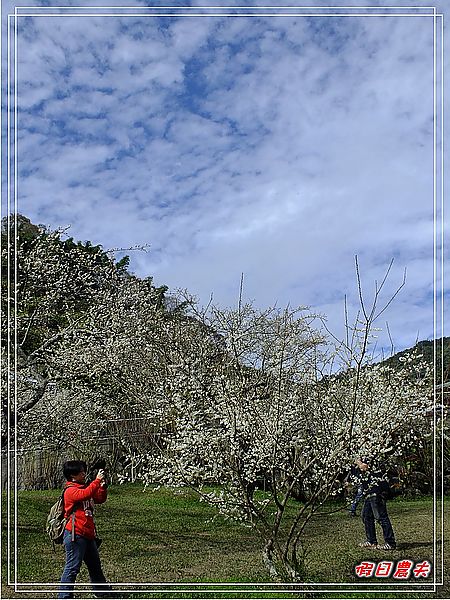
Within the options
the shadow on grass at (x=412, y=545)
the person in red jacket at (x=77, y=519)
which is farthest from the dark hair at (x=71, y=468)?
the shadow on grass at (x=412, y=545)

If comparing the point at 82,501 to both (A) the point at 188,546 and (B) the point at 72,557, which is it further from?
(A) the point at 188,546

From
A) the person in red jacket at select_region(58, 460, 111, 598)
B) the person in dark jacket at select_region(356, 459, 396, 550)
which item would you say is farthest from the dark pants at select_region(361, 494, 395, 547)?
the person in red jacket at select_region(58, 460, 111, 598)

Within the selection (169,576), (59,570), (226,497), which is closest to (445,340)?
(226,497)

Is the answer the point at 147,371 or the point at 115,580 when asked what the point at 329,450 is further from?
the point at 147,371

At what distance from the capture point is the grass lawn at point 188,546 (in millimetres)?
3408

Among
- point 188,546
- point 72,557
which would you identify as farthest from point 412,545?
point 72,557

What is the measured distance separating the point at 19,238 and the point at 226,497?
2.91 meters

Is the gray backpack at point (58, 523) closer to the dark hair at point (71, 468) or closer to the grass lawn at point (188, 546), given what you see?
the dark hair at point (71, 468)

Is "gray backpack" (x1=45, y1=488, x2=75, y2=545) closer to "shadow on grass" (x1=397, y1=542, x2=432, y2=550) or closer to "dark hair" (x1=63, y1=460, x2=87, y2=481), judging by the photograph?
"dark hair" (x1=63, y1=460, x2=87, y2=481)

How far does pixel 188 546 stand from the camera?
4406 millimetres

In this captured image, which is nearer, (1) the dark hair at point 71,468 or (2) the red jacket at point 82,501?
(2) the red jacket at point 82,501

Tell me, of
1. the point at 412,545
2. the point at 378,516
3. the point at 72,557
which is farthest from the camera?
the point at 412,545

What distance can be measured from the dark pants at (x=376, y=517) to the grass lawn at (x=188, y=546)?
0.37 feet

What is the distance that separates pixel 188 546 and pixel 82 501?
1863 millimetres
